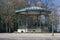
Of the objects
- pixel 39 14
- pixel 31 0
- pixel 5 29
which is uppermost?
pixel 31 0

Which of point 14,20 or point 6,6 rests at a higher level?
point 6,6

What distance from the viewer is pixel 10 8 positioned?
134 ft

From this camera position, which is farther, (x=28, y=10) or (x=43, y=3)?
(x=43, y=3)

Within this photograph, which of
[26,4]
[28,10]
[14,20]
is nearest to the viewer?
[28,10]

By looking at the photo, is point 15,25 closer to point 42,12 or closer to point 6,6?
point 6,6

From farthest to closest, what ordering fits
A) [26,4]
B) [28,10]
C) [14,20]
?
[26,4] → [14,20] → [28,10]

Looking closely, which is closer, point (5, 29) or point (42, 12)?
point (42, 12)

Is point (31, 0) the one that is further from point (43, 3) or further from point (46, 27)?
point (46, 27)

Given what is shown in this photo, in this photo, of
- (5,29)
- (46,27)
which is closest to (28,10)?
(46,27)

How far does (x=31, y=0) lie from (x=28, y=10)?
1275 cm

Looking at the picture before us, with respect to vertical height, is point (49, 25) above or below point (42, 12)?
below

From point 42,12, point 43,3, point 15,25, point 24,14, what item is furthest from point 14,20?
point 43,3

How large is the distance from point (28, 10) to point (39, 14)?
90.0 inches

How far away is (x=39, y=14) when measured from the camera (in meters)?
37.0
